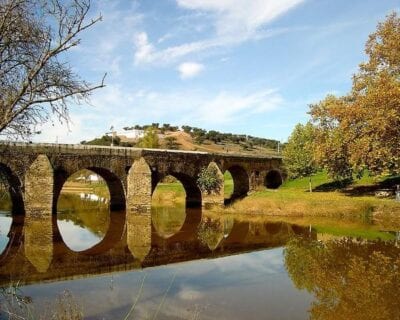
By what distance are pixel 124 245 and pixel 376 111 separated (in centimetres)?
2050

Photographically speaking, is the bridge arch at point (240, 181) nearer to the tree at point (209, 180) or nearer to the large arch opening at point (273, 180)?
the large arch opening at point (273, 180)

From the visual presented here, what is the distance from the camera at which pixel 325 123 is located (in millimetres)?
40094

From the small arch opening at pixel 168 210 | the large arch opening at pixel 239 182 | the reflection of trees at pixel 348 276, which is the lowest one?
the reflection of trees at pixel 348 276

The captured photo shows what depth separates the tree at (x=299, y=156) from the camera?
4719 cm

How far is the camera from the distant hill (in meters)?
97.2

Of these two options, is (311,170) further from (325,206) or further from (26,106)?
(26,106)

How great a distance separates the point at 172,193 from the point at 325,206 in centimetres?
2068

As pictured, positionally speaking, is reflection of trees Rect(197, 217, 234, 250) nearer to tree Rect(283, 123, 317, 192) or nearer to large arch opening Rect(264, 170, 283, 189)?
tree Rect(283, 123, 317, 192)

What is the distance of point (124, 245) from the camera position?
2188 cm

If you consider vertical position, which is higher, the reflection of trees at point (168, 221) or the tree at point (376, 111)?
the tree at point (376, 111)

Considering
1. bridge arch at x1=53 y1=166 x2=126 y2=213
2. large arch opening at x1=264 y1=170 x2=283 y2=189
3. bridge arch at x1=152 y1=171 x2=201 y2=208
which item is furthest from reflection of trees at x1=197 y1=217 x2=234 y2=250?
large arch opening at x1=264 y1=170 x2=283 y2=189

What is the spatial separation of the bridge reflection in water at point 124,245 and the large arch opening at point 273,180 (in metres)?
22.6

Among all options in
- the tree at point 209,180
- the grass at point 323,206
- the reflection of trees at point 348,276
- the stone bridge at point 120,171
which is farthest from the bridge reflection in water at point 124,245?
the tree at point 209,180

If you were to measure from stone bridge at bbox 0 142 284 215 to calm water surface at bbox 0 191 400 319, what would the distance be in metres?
3.15
